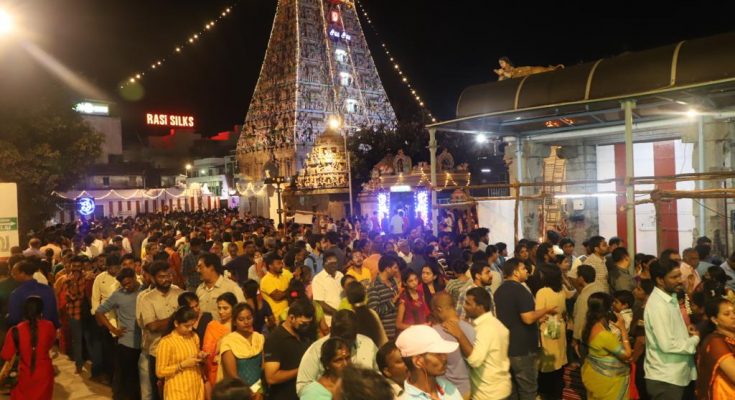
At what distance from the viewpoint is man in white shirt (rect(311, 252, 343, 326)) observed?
21.8 feet

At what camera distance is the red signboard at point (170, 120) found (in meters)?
75.6

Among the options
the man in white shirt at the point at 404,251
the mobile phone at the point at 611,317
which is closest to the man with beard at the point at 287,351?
the mobile phone at the point at 611,317

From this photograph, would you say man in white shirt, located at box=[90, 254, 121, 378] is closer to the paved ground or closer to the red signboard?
the paved ground

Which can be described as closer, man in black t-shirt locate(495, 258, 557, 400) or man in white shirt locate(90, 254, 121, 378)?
man in black t-shirt locate(495, 258, 557, 400)

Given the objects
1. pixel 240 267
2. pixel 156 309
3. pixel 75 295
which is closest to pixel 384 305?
pixel 156 309

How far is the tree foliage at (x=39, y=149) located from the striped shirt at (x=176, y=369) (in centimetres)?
1561

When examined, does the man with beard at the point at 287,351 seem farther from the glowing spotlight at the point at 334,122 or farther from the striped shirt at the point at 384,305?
the glowing spotlight at the point at 334,122

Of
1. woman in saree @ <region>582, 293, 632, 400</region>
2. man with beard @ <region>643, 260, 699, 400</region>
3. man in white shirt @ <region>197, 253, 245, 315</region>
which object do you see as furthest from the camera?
man in white shirt @ <region>197, 253, 245, 315</region>

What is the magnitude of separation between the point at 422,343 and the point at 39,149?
1924cm

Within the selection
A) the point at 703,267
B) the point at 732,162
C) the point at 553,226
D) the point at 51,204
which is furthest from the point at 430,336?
the point at 51,204

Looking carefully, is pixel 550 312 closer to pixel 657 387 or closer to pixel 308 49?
pixel 657 387

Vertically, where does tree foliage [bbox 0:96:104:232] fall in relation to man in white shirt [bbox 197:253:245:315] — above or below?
above

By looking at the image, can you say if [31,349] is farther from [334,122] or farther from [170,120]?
[170,120]

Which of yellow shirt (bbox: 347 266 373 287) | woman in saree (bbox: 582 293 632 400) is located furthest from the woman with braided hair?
woman in saree (bbox: 582 293 632 400)
